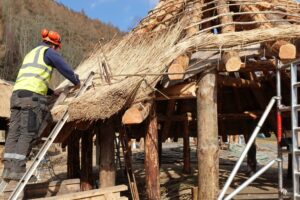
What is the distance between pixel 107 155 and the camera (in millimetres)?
7609

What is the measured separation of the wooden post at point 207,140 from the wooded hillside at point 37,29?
21720mm

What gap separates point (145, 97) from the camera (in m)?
6.61

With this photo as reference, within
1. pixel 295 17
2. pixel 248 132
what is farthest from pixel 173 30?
pixel 248 132

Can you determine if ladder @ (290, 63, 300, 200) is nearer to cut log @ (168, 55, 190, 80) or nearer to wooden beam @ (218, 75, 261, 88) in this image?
cut log @ (168, 55, 190, 80)

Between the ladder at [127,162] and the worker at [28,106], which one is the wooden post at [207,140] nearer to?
the ladder at [127,162]

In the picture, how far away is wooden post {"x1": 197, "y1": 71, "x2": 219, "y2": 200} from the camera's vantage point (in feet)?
21.1

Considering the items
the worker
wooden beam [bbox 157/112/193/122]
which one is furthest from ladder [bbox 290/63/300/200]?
wooden beam [bbox 157/112/193/122]

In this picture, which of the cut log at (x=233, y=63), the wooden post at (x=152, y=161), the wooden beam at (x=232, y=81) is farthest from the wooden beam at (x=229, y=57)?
the wooden post at (x=152, y=161)

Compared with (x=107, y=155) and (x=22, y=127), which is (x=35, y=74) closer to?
(x=22, y=127)

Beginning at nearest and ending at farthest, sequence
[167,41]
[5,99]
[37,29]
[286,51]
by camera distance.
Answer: [286,51] < [167,41] < [5,99] < [37,29]

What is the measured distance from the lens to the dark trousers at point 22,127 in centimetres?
547

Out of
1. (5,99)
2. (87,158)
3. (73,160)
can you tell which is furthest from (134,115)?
(73,160)

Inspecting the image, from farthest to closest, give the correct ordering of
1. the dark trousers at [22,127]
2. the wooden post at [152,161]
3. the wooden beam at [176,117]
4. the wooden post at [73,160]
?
the wooden beam at [176,117] → the wooden post at [73,160] → the wooden post at [152,161] → the dark trousers at [22,127]

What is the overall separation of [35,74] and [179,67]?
77.2 inches
